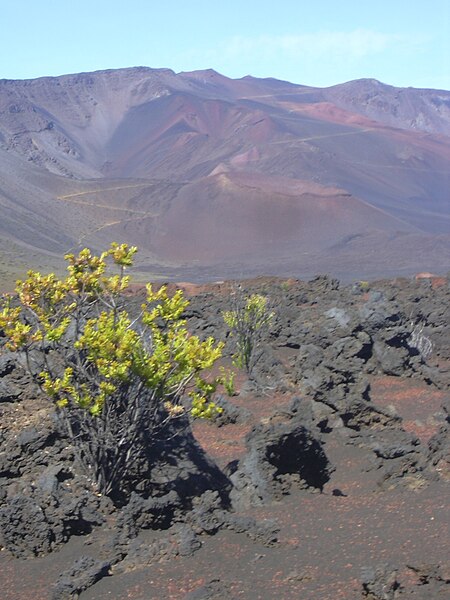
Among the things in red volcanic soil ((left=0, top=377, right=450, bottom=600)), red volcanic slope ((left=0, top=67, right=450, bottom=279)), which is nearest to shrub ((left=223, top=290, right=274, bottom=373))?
red volcanic soil ((left=0, top=377, right=450, bottom=600))

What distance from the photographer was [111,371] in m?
7.47

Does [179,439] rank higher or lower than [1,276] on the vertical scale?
higher

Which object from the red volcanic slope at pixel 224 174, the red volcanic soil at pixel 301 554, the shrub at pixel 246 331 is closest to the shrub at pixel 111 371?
the red volcanic soil at pixel 301 554

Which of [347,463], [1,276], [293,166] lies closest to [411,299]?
[347,463]

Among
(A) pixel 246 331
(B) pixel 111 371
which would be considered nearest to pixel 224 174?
(A) pixel 246 331

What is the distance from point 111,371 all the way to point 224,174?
74.7 m

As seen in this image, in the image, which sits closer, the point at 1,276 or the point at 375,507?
the point at 375,507

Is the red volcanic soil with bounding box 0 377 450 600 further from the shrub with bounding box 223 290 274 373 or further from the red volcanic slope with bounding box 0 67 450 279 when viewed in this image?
the red volcanic slope with bounding box 0 67 450 279

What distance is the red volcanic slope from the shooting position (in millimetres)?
69562

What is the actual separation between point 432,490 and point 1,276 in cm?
4066

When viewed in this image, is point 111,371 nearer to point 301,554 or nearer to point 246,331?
point 301,554

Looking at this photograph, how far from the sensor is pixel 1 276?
4681cm

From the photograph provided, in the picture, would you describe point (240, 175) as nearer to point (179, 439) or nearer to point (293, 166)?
point (293, 166)

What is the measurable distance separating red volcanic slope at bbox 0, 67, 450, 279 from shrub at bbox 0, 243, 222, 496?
45.5 meters
